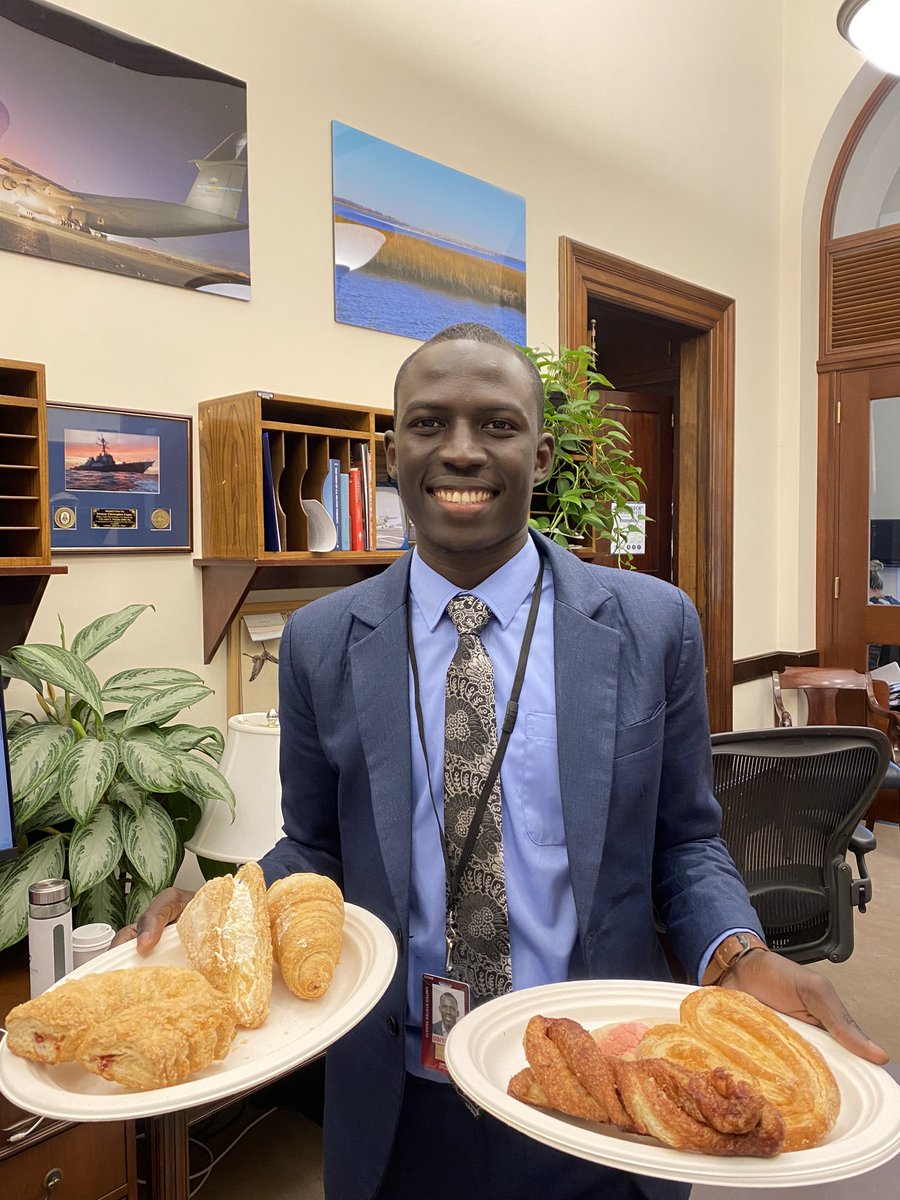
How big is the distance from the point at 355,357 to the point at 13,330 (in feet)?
3.47

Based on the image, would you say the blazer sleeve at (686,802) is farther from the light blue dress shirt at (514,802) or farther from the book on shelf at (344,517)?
the book on shelf at (344,517)

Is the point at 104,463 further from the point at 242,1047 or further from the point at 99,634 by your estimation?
the point at 242,1047

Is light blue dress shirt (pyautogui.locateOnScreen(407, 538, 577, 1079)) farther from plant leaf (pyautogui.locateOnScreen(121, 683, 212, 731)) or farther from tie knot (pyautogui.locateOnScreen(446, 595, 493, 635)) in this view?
plant leaf (pyautogui.locateOnScreen(121, 683, 212, 731))

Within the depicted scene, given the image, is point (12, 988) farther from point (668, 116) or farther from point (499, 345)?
point (668, 116)

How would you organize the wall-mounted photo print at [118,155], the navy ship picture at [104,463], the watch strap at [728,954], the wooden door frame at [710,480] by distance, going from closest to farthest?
the watch strap at [728,954] → the wall-mounted photo print at [118,155] → the navy ship picture at [104,463] → the wooden door frame at [710,480]

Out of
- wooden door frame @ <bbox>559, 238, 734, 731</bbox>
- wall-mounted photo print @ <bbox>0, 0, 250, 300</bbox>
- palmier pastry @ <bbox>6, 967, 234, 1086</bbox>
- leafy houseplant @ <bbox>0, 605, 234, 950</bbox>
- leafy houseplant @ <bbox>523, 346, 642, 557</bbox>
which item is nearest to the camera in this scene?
palmier pastry @ <bbox>6, 967, 234, 1086</bbox>

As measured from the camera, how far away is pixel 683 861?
1156 mm

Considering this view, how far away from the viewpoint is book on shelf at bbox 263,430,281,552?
2252 millimetres

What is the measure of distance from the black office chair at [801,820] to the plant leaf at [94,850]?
1321 mm

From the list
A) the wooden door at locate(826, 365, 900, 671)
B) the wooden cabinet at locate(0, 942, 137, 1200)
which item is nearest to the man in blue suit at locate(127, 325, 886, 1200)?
the wooden cabinet at locate(0, 942, 137, 1200)

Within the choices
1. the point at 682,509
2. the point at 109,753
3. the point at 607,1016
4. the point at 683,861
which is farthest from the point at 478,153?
the point at 607,1016

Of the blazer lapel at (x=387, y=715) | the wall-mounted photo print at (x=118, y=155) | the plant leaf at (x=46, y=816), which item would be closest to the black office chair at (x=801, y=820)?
the blazer lapel at (x=387, y=715)

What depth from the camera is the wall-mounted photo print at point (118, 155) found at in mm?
2018

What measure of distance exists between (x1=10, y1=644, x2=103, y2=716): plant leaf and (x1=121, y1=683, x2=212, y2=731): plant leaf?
0.08 m
